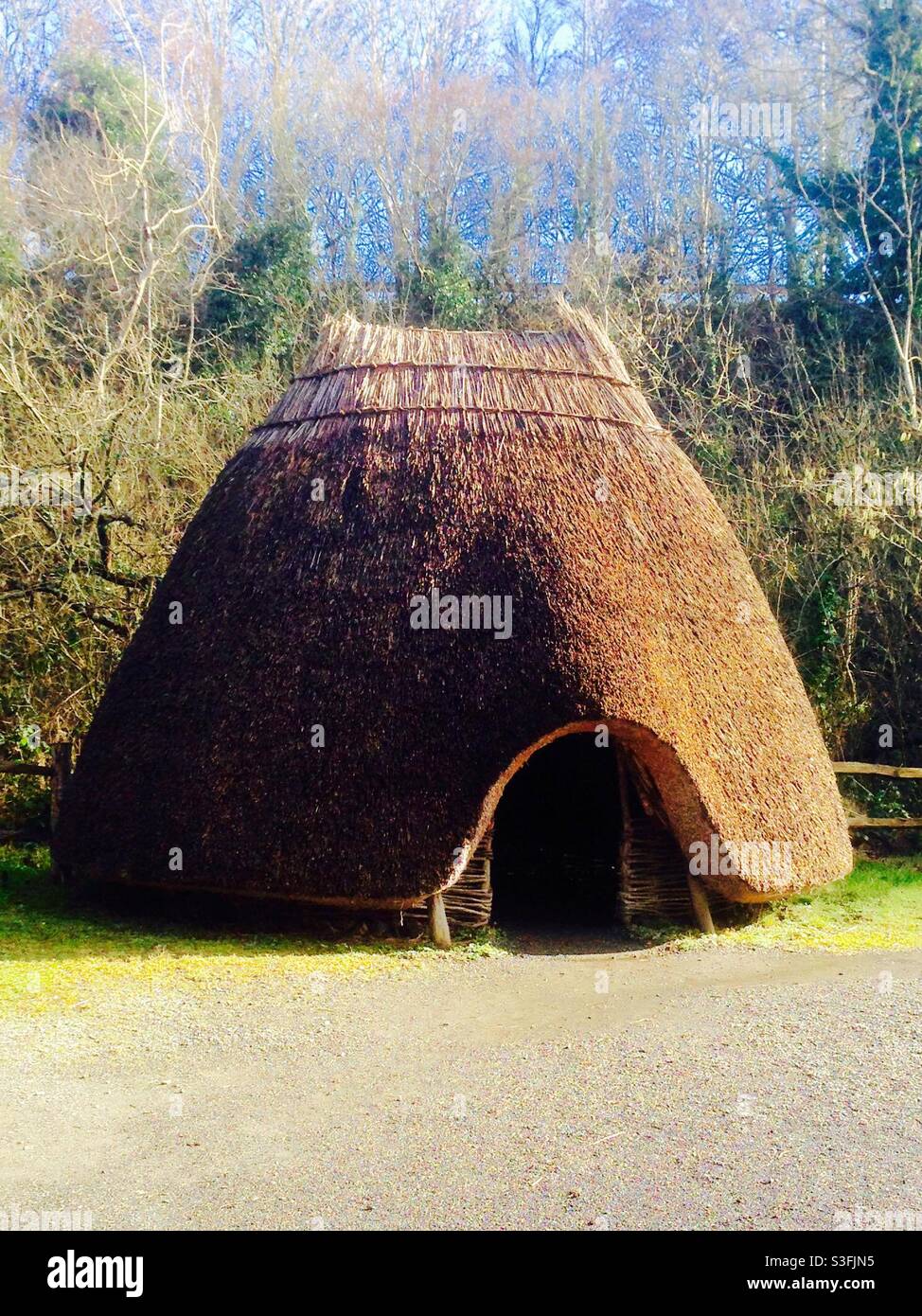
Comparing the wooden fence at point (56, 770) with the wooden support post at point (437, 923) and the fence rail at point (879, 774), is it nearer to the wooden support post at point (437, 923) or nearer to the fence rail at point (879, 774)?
the wooden support post at point (437, 923)

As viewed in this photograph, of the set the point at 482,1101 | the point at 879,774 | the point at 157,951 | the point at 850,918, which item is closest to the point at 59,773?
the point at 157,951

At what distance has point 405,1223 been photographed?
14.1ft

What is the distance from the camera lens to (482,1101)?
556 cm

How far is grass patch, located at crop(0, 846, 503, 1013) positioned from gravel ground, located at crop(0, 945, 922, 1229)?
265mm

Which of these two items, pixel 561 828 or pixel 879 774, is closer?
pixel 561 828

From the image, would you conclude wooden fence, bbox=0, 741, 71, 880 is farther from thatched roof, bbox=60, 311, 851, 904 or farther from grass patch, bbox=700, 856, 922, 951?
grass patch, bbox=700, 856, 922, 951

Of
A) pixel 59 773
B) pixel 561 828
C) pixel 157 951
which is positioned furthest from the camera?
pixel 561 828

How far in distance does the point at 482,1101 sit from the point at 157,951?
3.30 m

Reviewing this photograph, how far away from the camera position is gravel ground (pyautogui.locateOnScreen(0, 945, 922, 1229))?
4.48m

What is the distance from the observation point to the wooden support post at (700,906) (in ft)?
29.3

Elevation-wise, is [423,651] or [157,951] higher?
[423,651]

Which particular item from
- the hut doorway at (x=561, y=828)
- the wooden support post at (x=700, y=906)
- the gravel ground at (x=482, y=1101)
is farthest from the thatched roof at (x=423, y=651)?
the hut doorway at (x=561, y=828)

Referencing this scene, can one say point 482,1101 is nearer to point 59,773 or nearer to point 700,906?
point 700,906

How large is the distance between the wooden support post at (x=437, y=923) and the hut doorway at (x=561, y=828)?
8.16ft
